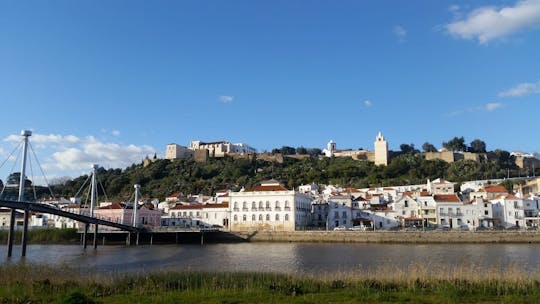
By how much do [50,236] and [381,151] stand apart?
3299 inches

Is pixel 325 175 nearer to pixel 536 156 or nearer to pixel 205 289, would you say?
pixel 536 156

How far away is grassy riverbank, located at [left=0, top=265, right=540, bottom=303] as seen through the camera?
565 inches

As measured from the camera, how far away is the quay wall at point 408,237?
166 feet

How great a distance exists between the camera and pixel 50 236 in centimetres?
6419

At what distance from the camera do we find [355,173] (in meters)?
107

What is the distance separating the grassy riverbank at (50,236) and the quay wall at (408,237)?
2597 cm

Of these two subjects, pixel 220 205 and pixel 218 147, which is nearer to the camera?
pixel 220 205

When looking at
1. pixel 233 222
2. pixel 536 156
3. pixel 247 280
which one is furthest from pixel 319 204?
pixel 536 156

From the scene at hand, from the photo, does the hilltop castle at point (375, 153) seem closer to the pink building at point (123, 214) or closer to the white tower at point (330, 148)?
the white tower at point (330, 148)

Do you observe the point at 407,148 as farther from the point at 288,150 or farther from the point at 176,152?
the point at 176,152

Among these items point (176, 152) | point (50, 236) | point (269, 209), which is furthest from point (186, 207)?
point (176, 152)

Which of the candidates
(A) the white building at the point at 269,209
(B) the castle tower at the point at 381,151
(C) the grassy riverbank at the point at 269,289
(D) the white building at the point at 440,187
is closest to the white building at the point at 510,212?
(D) the white building at the point at 440,187

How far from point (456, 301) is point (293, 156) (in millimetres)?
124255

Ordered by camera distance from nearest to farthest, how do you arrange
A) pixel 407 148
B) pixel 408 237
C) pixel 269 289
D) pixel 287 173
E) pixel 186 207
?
pixel 269 289
pixel 408 237
pixel 186 207
pixel 287 173
pixel 407 148
